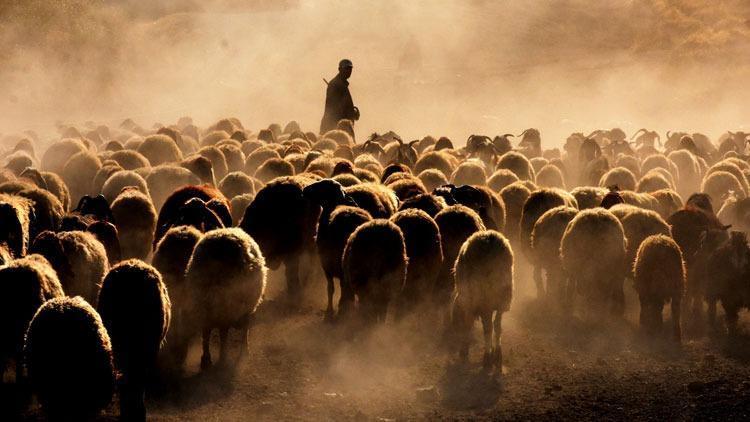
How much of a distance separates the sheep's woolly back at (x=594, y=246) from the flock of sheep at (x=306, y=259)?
0.02 metres

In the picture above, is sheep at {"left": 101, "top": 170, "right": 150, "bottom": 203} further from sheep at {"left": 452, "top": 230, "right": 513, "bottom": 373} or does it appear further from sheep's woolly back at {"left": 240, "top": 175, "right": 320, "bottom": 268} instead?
sheep at {"left": 452, "top": 230, "right": 513, "bottom": 373}

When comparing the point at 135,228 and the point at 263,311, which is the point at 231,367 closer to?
the point at 263,311

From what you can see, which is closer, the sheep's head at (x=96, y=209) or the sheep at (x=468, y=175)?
the sheep's head at (x=96, y=209)

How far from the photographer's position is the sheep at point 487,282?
9023 millimetres

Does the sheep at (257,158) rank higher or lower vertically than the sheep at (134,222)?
higher

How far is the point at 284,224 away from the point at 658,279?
5.40m

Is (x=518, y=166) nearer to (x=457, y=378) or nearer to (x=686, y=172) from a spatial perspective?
(x=686, y=172)

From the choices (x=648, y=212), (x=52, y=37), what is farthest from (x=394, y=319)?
(x=52, y=37)

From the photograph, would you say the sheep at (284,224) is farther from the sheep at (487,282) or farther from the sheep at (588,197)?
the sheep at (588,197)

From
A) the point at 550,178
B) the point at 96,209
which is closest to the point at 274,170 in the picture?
the point at 96,209

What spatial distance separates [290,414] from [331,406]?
0.46m

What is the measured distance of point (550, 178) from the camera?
1683 cm

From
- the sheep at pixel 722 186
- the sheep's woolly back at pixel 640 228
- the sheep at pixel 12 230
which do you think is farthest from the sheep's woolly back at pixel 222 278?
the sheep at pixel 722 186

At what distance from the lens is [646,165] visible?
1844 cm
